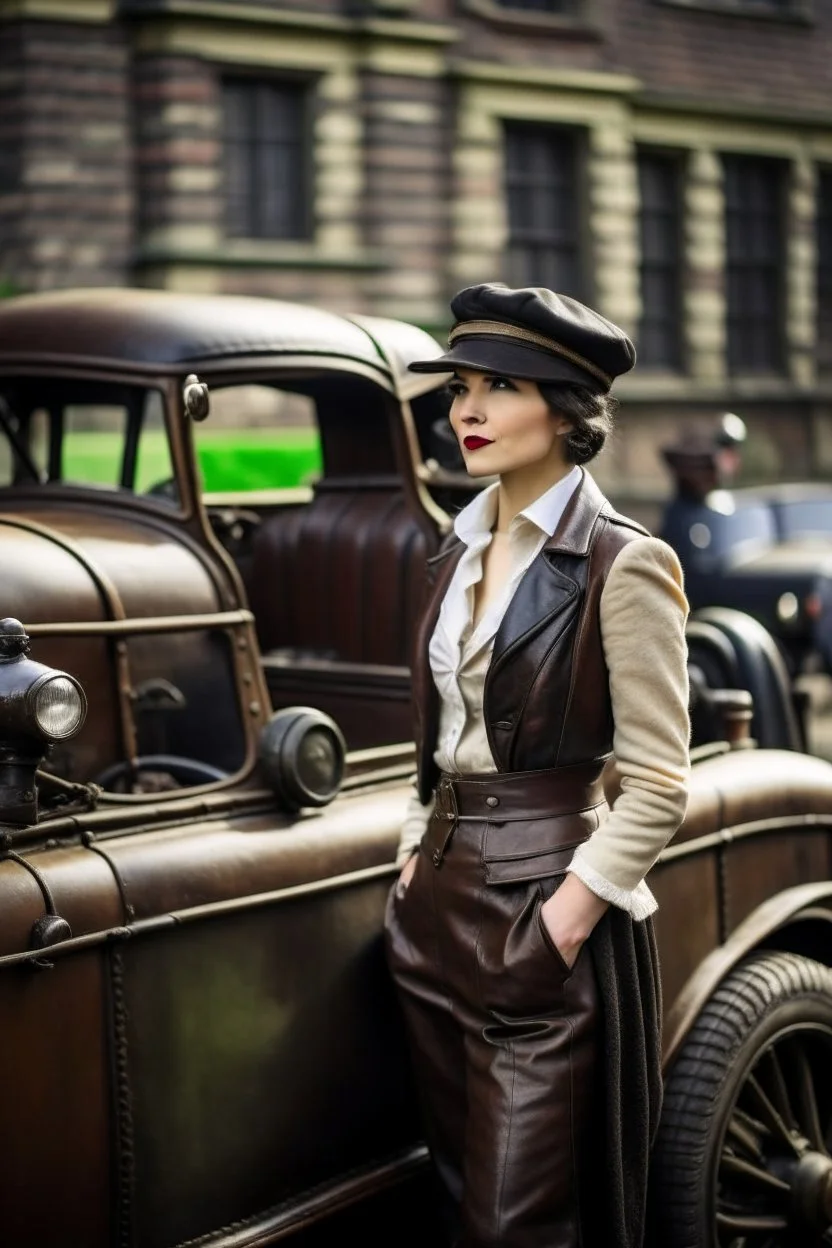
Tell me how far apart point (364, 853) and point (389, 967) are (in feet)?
0.73

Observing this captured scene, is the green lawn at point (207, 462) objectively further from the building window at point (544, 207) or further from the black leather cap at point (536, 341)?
the building window at point (544, 207)

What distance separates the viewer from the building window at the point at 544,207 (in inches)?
792

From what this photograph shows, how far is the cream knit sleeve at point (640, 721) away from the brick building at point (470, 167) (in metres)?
13.4

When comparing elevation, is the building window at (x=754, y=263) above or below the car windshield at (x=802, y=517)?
above

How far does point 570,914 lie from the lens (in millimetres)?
2717

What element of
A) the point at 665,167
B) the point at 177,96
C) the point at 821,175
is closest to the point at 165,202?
the point at 177,96

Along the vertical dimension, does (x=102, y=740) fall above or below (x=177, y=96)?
below

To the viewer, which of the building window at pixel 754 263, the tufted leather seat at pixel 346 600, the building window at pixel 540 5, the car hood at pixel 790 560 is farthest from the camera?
the building window at pixel 754 263

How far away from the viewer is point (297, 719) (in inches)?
127

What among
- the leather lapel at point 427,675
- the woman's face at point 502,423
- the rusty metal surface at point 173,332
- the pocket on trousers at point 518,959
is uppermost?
the rusty metal surface at point 173,332

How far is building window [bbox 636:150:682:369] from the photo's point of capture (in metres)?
21.6

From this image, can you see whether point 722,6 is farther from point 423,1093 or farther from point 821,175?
point 423,1093

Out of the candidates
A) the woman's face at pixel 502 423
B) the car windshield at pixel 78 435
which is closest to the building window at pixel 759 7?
the car windshield at pixel 78 435

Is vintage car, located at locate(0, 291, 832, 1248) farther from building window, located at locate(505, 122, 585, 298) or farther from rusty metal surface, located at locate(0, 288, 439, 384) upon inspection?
building window, located at locate(505, 122, 585, 298)
